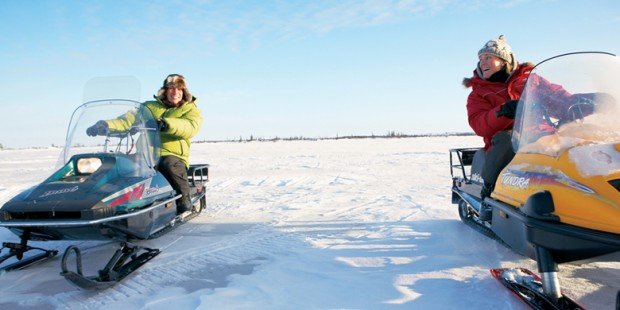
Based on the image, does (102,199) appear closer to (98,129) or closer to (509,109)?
(98,129)

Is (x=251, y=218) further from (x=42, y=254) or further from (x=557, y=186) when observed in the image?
(x=557, y=186)

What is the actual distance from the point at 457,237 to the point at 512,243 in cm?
156

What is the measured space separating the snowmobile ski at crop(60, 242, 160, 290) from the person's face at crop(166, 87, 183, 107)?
2064 mm

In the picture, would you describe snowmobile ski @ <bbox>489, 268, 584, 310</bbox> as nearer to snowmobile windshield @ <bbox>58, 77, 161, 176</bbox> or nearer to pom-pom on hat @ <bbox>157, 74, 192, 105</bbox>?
snowmobile windshield @ <bbox>58, 77, 161, 176</bbox>

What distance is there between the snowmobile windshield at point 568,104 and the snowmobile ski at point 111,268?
3073mm

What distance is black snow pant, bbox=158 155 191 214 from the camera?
4.55 metres

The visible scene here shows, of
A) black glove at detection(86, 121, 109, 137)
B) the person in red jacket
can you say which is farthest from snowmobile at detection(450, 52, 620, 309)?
black glove at detection(86, 121, 109, 137)

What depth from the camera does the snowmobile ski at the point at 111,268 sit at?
110 inches

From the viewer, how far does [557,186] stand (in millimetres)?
2215

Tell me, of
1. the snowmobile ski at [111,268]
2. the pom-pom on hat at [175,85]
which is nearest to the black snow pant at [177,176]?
the pom-pom on hat at [175,85]

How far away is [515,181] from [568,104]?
0.61 metres

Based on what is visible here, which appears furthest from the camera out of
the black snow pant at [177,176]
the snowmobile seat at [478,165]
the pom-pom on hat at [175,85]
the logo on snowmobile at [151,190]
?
the pom-pom on hat at [175,85]

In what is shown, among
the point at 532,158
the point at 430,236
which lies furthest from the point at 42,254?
the point at 532,158

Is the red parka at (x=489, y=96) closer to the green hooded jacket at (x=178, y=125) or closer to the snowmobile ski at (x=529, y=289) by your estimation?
the snowmobile ski at (x=529, y=289)
